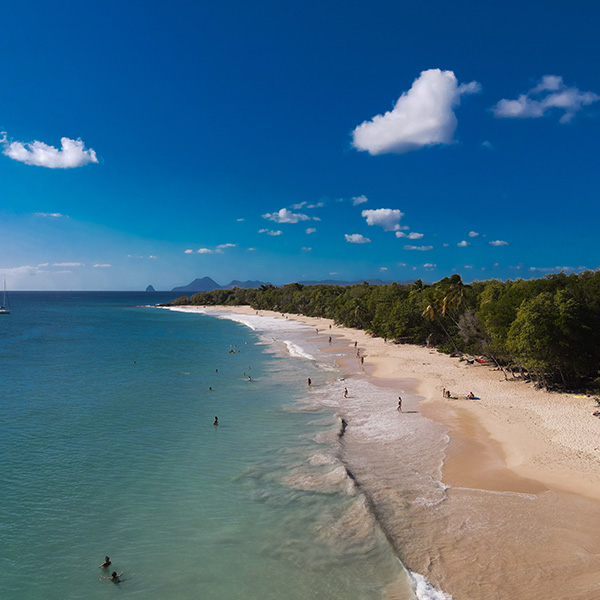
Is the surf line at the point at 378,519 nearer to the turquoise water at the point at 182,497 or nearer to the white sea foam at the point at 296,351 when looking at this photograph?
the turquoise water at the point at 182,497

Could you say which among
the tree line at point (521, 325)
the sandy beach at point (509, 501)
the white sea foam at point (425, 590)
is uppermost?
the tree line at point (521, 325)

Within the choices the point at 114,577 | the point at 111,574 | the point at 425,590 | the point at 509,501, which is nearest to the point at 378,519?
the point at 425,590

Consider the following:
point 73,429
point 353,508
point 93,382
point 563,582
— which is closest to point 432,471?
point 353,508

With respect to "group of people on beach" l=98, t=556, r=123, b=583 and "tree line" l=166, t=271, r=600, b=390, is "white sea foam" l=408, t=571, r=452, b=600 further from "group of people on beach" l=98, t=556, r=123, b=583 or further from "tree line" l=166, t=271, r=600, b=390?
"tree line" l=166, t=271, r=600, b=390

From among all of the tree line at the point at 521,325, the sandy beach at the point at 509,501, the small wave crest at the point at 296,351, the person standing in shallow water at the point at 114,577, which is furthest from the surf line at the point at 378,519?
the small wave crest at the point at 296,351

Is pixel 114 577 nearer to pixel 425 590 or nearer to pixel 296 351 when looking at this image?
pixel 425 590

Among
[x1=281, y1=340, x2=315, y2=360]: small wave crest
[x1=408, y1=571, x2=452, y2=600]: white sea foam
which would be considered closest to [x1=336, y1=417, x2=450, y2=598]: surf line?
[x1=408, y1=571, x2=452, y2=600]: white sea foam
